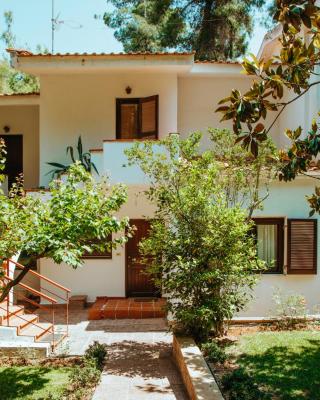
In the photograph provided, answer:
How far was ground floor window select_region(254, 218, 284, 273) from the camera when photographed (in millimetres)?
12109

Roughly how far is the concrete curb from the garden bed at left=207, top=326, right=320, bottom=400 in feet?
0.77

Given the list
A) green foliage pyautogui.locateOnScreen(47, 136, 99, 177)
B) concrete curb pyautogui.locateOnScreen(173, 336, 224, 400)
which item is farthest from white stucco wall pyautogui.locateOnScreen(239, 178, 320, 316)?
green foliage pyautogui.locateOnScreen(47, 136, 99, 177)

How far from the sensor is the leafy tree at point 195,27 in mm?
24531

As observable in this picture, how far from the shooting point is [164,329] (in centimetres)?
1141

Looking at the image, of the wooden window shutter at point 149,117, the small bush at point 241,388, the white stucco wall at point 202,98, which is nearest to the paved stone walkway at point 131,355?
the small bush at point 241,388

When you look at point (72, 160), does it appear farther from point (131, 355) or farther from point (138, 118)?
point (131, 355)

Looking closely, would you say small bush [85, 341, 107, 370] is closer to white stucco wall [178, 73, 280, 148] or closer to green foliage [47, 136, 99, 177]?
green foliage [47, 136, 99, 177]

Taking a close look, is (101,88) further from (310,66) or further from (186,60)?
(310,66)

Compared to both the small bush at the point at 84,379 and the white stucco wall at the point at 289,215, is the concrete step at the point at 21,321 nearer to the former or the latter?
the small bush at the point at 84,379

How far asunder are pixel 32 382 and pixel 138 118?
8804 mm

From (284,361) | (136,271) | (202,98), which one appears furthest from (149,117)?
(284,361)

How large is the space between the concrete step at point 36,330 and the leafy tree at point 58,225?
3.83 metres

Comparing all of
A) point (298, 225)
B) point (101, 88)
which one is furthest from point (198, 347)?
point (101, 88)

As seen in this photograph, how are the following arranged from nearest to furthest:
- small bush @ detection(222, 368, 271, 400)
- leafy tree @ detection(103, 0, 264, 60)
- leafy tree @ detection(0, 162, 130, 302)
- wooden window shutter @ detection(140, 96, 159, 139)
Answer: small bush @ detection(222, 368, 271, 400) < leafy tree @ detection(0, 162, 130, 302) < wooden window shutter @ detection(140, 96, 159, 139) < leafy tree @ detection(103, 0, 264, 60)
